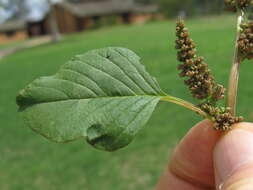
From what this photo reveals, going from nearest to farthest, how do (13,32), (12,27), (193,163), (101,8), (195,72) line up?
(195,72) < (193,163) < (101,8) < (13,32) < (12,27)

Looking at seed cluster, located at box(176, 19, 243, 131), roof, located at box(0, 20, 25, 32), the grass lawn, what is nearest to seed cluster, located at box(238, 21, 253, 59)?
seed cluster, located at box(176, 19, 243, 131)

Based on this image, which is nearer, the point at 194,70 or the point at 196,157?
the point at 194,70

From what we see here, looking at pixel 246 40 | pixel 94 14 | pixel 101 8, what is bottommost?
pixel 94 14

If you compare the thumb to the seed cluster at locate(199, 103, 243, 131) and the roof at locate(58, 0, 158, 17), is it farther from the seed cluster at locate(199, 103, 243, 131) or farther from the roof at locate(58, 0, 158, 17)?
the roof at locate(58, 0, 158, 17)

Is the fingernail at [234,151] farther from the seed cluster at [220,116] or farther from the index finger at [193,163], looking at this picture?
the index finger at [193,163]

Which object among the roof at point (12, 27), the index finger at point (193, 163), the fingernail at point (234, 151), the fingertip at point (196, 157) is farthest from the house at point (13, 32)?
the fingernail at point (234, 151)

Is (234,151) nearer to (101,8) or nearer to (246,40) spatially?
(246,40)

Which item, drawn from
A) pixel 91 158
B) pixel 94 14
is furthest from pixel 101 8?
pixel 91 158
